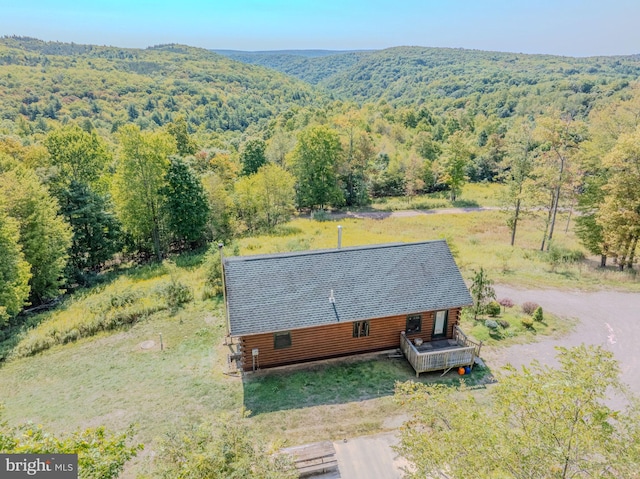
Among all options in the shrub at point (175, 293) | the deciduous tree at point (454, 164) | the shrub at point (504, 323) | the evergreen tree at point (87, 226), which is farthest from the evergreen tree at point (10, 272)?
the deciduous tree at point (454, 164)

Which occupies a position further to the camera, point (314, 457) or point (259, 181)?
point (259, 181)

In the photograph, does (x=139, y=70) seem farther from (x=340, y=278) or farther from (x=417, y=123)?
(x=340, y=278)

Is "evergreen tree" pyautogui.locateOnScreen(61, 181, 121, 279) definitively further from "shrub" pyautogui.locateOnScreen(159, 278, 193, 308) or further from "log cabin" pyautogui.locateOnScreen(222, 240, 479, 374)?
"log cabin" pyautogui.locateOnScreen(222, 240, 479, 374)

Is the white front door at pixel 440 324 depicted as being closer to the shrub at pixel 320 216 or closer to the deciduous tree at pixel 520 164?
the deciduous tree at pixel 520 164

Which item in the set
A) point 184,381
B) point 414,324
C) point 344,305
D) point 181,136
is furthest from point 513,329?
point 181,136

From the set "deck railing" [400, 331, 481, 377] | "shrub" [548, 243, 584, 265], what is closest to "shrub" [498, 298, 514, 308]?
"deck railing" [400, 331, 481, 377]

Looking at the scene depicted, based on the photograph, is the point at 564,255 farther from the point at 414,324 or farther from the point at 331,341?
the point at 331,341
